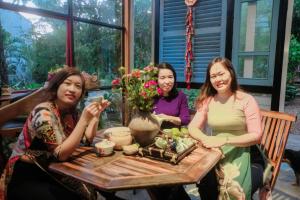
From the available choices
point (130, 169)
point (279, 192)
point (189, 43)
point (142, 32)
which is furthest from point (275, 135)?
point (142, 32)

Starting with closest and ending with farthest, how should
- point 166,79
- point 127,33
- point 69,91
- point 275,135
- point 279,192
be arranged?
point 69,91
point 275,135
point 166,79
point 279,192
point 127,33

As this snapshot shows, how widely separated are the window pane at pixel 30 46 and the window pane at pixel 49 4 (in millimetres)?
109

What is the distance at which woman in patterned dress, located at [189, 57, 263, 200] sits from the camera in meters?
1.39

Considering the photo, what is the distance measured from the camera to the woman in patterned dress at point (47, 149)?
1183 millimetres

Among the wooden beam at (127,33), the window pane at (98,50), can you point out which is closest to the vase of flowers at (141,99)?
the window pane at (98,50)

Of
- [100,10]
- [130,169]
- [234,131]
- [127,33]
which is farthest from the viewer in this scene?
[127,33]

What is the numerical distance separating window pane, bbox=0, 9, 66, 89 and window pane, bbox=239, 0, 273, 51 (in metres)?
2.17

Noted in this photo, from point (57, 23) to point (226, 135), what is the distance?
2.38 m

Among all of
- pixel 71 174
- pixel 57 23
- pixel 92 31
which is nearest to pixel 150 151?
pixel 71 174

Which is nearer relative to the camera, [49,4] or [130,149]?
[130,149]

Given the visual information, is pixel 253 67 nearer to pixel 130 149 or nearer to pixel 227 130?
pixel 227 130

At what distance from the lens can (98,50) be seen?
352 cm

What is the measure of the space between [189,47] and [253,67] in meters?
0.84

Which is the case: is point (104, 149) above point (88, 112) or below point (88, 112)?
below
